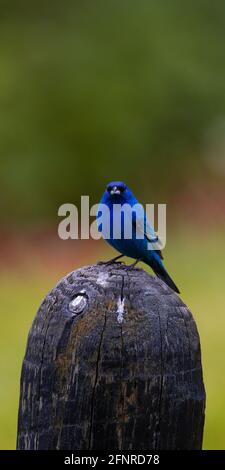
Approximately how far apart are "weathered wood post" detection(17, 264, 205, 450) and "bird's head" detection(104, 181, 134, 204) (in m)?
1.51

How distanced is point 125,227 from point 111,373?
1.63 m

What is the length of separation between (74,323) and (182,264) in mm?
4763

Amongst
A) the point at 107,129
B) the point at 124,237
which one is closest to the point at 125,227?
the point at 124,237

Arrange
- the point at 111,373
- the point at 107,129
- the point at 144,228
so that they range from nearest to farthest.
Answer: the point at 111,373 → the point at 144,228 → the point at 107,129

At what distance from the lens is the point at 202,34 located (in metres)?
10.5

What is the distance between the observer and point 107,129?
9.34 meters

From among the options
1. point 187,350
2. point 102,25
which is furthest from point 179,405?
point 102,25

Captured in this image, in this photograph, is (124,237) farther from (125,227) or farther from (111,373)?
(111,373)

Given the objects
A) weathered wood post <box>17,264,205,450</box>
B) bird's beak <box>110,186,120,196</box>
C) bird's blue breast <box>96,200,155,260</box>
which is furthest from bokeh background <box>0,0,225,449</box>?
weathered wood post <box>17,264,205,450</box>

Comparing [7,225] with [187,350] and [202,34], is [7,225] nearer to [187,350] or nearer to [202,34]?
[202,34]

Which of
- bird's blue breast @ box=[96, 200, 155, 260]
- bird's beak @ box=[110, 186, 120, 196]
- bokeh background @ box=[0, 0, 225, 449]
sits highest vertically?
bokeh background @ box=[0, 0, 225, 449]

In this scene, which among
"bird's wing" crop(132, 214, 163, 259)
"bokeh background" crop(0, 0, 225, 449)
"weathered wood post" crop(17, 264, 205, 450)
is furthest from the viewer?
"bokeh background" crop(0, 0, 225, 449)

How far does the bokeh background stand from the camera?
291 inches

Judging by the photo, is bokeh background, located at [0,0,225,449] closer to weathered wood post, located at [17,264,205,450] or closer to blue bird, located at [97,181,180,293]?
blue bird, located at [97,181,180,293]
